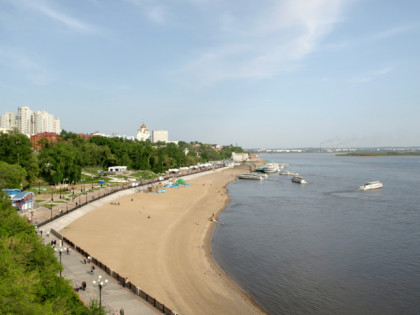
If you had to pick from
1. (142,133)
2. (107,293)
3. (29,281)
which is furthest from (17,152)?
(142,133)

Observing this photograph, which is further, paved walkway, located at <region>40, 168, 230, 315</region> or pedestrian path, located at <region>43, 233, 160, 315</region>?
paved walkway, located at <region>40, 168, 230, 315</region>

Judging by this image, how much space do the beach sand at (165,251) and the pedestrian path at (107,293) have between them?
2886mm

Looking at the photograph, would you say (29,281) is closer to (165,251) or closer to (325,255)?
(165,251)

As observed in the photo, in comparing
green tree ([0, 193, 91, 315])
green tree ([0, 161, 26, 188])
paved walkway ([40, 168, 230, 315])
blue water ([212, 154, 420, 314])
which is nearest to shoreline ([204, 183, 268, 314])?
blue water ([212, 154, 420, 314])

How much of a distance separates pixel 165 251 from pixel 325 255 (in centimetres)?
1788

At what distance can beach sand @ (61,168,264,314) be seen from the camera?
24797 millimetres

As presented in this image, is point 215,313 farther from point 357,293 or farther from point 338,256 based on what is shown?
point 338,256

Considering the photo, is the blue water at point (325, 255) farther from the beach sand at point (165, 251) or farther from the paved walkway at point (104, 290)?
the paved walkway at point (104, 290)

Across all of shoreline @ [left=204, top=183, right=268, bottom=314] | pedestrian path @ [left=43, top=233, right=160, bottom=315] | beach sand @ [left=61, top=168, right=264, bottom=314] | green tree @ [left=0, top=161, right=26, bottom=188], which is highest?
green tree @ [left=0, top=161, right=26, bottom=188]

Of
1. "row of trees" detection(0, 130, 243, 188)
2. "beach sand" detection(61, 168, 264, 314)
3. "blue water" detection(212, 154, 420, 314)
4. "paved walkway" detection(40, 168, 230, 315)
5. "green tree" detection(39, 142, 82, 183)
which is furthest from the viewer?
"green tree" detection(39, 142, 82, 183)

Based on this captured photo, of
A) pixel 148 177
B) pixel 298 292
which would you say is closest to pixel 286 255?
pixel 298 292

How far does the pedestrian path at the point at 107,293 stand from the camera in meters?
20.2

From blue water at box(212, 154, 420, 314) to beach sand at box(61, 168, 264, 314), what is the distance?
84.8 inches

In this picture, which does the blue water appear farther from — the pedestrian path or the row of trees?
the row of trees
